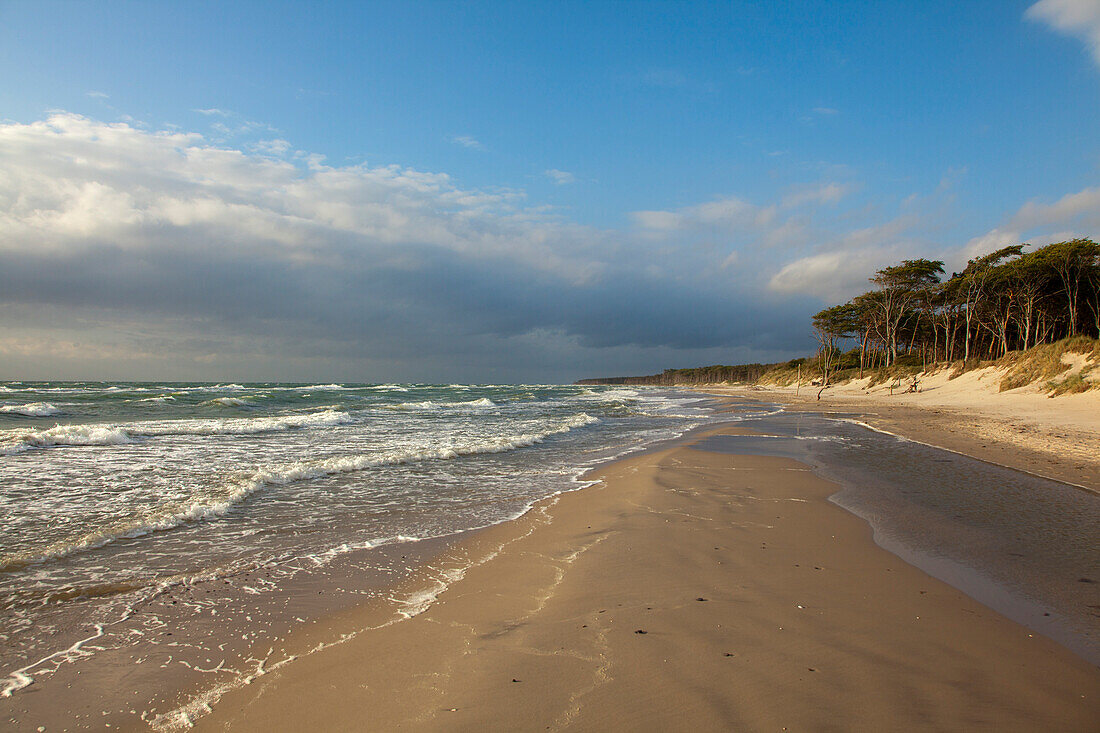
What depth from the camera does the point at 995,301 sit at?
138 ft

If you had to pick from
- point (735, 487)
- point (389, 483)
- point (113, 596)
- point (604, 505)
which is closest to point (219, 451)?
point (389, 483)

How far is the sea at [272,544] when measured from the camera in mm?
3111

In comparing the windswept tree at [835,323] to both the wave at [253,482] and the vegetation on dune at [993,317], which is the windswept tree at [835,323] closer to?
the vegetation on dune at [993,317]

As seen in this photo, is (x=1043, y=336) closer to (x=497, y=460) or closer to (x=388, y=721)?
(x=497, y=460)

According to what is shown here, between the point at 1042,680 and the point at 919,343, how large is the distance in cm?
7619

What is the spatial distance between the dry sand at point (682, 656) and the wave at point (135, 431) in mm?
14194

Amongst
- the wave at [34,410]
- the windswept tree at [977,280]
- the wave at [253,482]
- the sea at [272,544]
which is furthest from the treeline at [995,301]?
the wave at [34,410]

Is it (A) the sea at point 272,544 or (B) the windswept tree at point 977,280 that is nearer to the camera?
(A) the sea at point 272,544

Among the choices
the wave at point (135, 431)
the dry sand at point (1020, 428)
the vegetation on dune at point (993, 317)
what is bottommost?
the wave at point (135, 431)

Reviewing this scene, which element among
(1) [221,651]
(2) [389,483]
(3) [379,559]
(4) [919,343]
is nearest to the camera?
(1) [221,651]

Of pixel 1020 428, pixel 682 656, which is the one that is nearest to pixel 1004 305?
pixel 1020 428

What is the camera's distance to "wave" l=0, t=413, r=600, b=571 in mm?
5309

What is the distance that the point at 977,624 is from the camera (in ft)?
11.3

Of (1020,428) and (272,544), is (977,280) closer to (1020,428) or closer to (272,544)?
(1020,428)
